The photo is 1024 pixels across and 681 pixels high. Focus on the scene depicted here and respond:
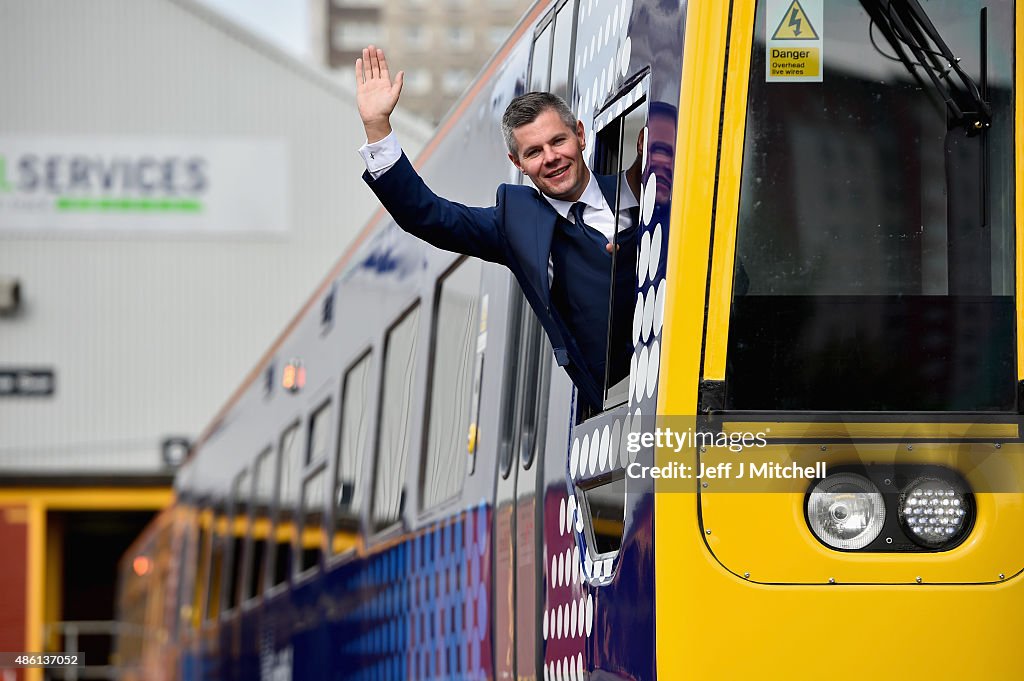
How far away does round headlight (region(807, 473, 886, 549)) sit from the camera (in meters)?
3.01

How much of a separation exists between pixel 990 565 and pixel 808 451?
1.31 ft

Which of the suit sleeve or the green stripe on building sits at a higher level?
the green stripe on building

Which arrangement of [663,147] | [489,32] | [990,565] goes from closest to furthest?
1. [990,565]
2. [663,147]
3. [489,32]

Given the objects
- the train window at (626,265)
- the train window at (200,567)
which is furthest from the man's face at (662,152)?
the train window at (200,567)

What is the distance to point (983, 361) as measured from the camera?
10.2 feet

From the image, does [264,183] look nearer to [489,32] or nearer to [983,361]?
[983,361]

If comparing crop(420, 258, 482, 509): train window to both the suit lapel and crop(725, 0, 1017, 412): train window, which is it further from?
crop(725, 0, 1017, 412): train window

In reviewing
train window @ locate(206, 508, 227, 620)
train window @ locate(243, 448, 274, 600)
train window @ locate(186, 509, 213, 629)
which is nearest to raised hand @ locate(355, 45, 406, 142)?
train window @ locate(243, 448, 274, 600)

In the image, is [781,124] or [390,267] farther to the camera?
[390,267]

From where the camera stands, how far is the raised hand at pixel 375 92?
358cm

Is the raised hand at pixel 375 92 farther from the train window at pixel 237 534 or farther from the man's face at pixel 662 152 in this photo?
the train window at pixel 237 534

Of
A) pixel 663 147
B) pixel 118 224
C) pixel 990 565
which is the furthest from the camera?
pixel 118 224

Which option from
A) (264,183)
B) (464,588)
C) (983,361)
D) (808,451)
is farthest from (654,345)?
(264,183)

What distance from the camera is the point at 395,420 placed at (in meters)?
6.39
